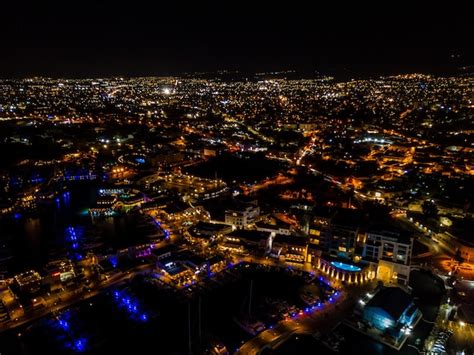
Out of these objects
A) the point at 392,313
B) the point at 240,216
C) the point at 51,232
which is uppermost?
the point at 240,216

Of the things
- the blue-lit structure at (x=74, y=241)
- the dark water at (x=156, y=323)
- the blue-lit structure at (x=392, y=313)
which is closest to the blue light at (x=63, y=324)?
the dark water at (x=156, y=323)

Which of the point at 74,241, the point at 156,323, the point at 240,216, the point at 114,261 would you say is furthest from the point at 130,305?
the point at 240,216

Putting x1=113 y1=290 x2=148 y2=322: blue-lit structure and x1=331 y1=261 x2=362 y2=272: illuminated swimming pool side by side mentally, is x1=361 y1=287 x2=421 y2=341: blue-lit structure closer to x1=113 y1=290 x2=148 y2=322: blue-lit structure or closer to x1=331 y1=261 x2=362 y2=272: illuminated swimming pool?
x1=331 y1=261 x2=362 y2=272: illuminated swimming pool

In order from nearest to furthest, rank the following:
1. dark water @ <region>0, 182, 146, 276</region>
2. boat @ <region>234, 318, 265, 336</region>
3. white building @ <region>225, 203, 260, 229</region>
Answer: boat @ <region>234, 318, 265, 336</region>, dark water @ <region>0, 182, 146, 276</region>, white building @ <region>225, 203, 260, 229</region>

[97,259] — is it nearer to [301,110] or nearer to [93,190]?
[93,190]

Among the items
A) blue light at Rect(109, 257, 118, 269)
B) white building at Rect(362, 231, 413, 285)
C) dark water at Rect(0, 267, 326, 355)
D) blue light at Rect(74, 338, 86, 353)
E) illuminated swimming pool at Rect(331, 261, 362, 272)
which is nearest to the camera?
blue light at Rect(74, 338, 86, 353)

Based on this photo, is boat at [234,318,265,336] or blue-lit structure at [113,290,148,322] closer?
boat at [234,318,265,336]

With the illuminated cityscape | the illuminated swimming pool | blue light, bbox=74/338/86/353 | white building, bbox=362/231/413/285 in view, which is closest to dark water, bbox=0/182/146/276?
the illuminated cityscape

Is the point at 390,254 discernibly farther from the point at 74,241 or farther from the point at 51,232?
the point at 51,232


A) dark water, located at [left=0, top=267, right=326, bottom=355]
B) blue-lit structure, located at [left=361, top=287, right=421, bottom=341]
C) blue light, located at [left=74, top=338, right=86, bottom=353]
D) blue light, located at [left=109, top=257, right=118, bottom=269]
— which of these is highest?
blue-lit structure, located at [left=361, top=287, right=421, bottom=341]
